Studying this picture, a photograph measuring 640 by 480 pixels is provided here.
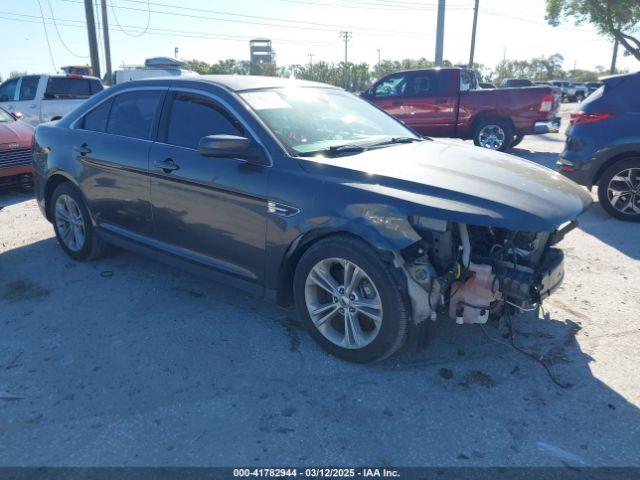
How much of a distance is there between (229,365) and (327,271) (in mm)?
876

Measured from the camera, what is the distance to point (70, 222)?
16.9ft

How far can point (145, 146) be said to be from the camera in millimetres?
4211

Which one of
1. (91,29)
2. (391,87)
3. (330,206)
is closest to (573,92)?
(391,87)

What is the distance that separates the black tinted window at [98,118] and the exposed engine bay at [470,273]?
A: 3258mm

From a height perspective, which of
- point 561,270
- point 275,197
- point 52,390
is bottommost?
point 52,390

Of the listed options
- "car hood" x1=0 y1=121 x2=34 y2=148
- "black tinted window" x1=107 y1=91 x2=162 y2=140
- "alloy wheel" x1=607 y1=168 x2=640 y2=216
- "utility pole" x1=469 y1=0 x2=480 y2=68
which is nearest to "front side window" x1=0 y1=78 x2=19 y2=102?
"car hood" x1=0 y1=121 x2=34 y2=148

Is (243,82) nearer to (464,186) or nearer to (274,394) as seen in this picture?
(464,186)

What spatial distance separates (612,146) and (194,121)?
502 cm

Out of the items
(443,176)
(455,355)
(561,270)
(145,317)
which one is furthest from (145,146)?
(561,270)

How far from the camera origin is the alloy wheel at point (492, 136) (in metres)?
11.8

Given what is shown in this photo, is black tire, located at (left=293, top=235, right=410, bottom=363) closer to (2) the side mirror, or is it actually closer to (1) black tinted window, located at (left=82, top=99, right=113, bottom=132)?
(2) the side mirror

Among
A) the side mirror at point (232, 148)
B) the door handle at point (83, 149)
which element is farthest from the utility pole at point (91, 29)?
the side mirror at point (232, 148)

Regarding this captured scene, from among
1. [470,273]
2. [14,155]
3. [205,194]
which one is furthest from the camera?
[14,155]

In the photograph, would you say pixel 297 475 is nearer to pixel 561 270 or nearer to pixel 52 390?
pixel 52 390
